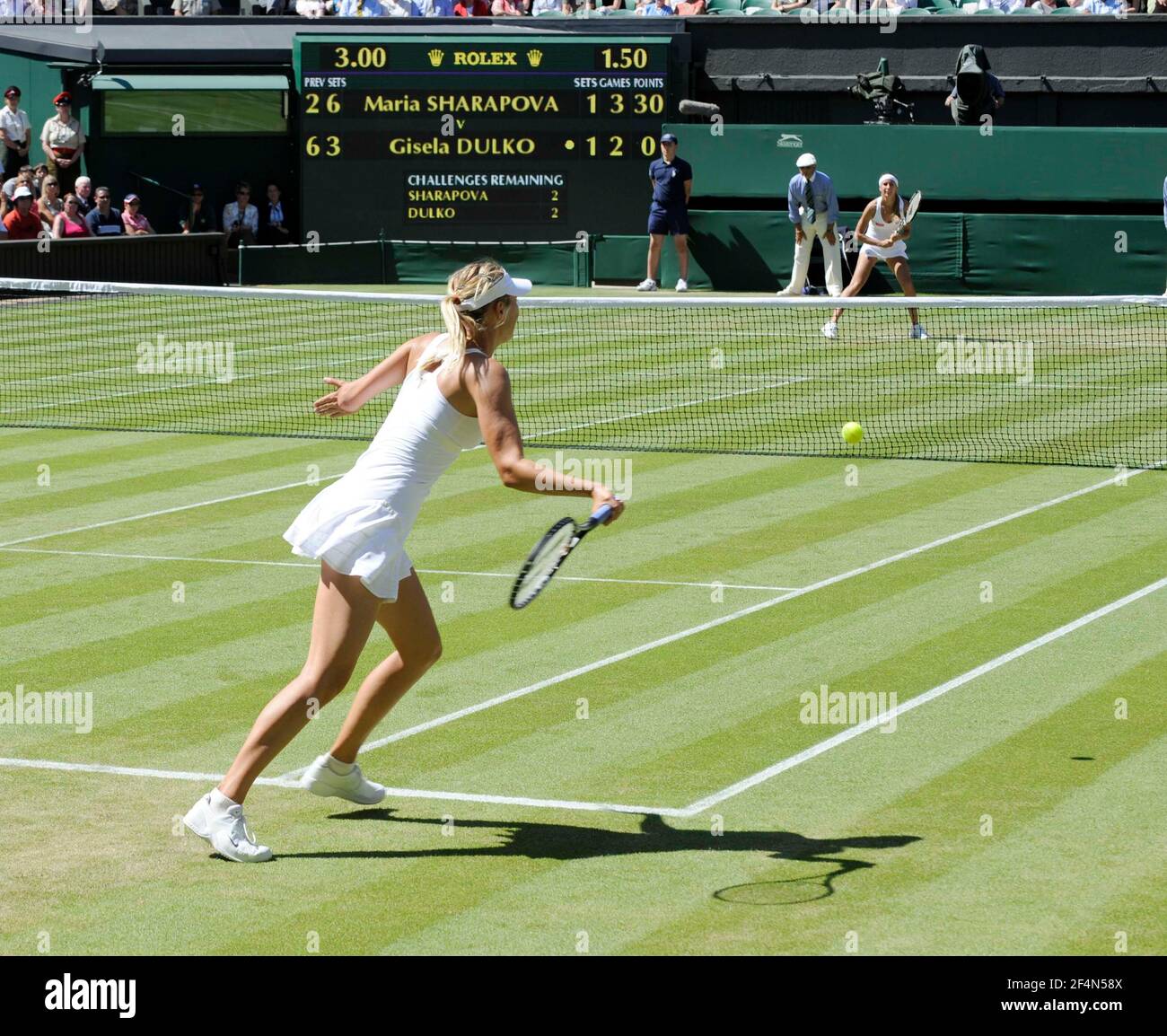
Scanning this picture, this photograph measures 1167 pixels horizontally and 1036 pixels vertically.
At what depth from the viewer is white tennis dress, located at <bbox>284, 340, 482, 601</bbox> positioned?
721cm

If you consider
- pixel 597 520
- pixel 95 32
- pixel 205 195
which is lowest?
pixel 597 520

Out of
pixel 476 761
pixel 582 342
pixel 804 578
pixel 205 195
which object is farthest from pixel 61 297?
pixel 476 761

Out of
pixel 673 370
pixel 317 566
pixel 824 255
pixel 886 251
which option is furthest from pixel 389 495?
pixel 824 255

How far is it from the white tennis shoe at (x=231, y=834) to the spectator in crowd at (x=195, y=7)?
3330cm

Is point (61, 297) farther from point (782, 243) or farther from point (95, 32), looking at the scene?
point (782, 243)

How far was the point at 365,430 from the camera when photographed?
63.2 feet

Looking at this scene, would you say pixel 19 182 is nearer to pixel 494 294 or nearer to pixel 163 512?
pixel 163 512

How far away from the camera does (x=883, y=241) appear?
83.6ft

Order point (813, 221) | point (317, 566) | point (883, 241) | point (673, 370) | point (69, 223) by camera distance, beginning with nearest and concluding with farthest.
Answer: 1. point (317, 566)
2. point (673, 370)
3. point (883, 241)
4. point (813, 221)
5. point (69, 223)

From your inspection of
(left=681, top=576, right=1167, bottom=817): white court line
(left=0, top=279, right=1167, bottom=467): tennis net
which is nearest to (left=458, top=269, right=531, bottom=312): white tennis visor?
(left=681, top=576, right=1167, bottom=817): white court line

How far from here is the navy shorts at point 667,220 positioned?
33719 millimetres

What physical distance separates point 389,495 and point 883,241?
19.0 m

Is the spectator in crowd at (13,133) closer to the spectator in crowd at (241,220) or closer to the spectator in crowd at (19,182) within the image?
the spectator in crowd at (19,182)

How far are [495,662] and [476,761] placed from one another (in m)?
1.72
